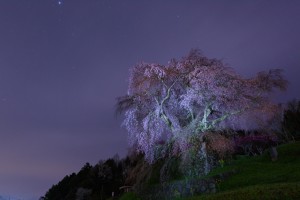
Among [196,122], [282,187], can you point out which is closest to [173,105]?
[196,122]

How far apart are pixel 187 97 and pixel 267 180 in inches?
378

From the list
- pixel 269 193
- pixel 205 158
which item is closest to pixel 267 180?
pixel 269 193

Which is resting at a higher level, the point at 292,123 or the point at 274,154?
the point at 292,123

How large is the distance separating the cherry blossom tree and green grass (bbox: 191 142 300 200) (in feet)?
14.5

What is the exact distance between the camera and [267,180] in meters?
22.2

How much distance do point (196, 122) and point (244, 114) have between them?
4.12 metres

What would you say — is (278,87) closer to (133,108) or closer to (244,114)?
(244,114)

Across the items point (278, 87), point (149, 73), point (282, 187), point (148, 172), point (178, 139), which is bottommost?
point (282, 187)

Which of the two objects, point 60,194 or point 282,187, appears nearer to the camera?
point 282,187

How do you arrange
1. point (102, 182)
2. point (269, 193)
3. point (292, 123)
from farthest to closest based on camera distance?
point (102, 182)
point (292, 123)
point (269, 193)

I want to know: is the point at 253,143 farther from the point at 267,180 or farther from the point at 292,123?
the point at 267,180

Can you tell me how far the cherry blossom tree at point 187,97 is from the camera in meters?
28.6

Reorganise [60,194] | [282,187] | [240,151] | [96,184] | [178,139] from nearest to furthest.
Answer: [282,187]
[178,139]
[240,151]
[96,184]
[60,194]

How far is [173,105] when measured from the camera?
30219 mm
